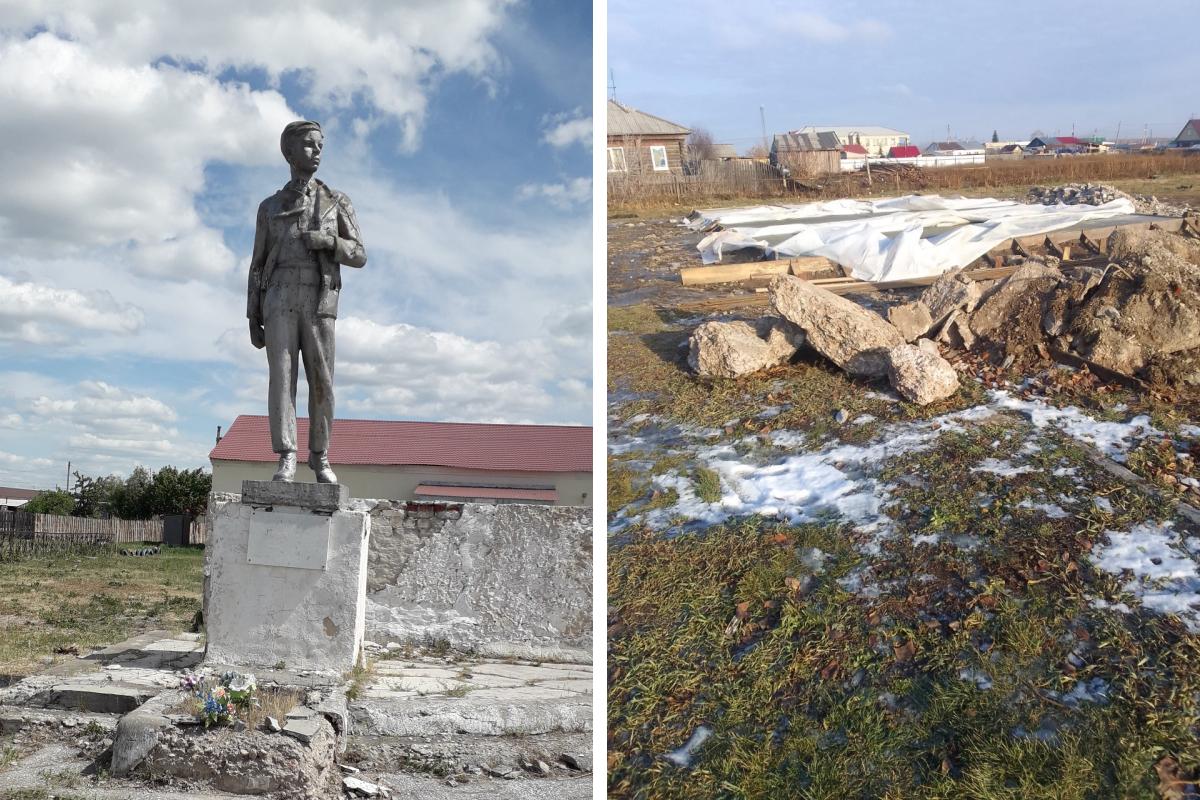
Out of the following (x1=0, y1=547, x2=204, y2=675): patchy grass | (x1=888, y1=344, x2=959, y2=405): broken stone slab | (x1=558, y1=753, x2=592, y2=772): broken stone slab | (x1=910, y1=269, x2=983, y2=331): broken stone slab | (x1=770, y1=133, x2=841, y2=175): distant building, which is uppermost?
(x1=770, y1=133, x2=841, y2=175): distant building

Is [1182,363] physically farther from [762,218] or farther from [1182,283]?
[762,218]

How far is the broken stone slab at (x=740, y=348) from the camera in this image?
4.02 meters

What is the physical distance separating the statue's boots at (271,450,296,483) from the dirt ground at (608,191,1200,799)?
1731 mm

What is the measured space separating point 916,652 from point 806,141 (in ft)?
9.20

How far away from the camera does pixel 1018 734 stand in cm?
262

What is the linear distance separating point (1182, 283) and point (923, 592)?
1814 millimetres

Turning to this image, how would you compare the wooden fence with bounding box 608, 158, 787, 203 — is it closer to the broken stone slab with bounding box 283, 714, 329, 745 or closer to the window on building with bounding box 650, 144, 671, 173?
the window on building with bounding box 650, 144, 671, 173

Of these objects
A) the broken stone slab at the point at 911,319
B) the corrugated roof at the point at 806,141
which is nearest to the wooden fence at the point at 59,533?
the corrugated roof at the point at 806,141

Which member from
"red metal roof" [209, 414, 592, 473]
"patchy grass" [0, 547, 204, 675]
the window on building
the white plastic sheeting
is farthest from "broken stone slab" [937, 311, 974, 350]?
"red metal roof" [209, 414, 592, 473]

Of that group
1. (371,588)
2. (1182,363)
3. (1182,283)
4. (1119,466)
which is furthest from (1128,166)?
(371,588)

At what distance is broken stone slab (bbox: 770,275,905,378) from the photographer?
3889 mm

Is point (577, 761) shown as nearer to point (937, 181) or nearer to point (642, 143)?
point (642, 143)

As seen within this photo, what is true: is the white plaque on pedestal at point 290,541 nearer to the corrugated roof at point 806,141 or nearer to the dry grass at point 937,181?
the dry grass at point 937,181

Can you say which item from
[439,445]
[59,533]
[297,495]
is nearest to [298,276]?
[297,495]
